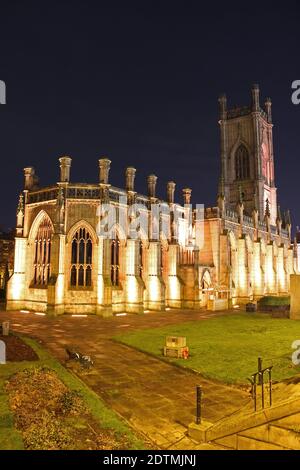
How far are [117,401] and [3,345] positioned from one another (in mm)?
7709

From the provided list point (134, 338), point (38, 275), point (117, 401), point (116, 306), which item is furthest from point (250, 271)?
point (117, 401)

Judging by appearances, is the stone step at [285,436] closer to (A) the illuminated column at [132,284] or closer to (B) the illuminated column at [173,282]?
(A) the illuminated column at [132,284]

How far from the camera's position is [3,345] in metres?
14.4

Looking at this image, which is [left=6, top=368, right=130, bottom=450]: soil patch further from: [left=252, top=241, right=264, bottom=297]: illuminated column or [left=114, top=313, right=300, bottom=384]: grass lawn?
[left=252, top=241, right=264, bottom=297]: illuminated column

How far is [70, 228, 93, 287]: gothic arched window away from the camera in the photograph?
29.2 meters

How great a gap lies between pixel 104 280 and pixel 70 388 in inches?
738

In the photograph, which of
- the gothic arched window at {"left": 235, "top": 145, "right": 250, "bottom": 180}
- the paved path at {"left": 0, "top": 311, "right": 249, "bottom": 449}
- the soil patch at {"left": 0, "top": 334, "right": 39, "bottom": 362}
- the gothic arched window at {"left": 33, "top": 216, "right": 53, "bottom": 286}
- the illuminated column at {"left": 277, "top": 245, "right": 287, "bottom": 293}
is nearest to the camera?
the paved path at {"left": 0, "top": 311, "right": 249, "bottom": 449}

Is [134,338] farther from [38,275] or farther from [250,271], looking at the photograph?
[250,271]

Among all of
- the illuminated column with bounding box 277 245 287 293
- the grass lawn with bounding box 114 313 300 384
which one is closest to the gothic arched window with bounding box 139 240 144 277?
the grass lawn with bounding box 114 313 300 384

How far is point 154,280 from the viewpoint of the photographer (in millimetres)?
32969

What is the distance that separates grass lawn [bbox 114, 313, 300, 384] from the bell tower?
4359cm

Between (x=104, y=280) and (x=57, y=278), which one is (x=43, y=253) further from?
(x=104, y=280)

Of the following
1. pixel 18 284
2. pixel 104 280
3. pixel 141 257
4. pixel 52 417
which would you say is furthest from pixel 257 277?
pixel 52 417

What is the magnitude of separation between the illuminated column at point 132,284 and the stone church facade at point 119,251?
88 millimetres
